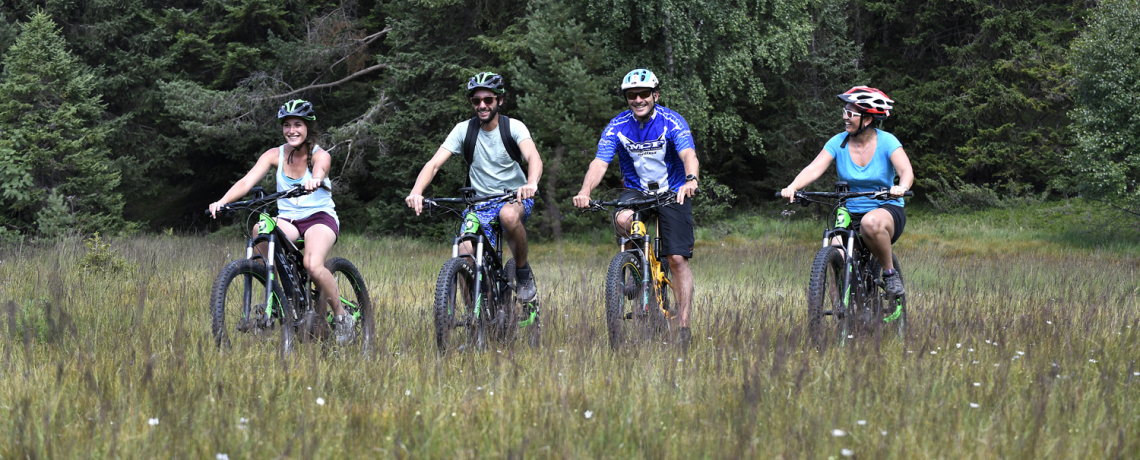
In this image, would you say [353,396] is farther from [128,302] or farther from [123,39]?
[123,39]

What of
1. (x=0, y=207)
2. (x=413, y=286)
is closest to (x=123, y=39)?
Answer: (x=0, y=207)

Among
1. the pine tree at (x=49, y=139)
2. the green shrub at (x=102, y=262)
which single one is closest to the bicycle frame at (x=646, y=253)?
the green shrub at (x=102, y=262)

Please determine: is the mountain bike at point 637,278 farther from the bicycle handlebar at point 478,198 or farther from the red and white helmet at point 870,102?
the red and white helmet at point 870,102

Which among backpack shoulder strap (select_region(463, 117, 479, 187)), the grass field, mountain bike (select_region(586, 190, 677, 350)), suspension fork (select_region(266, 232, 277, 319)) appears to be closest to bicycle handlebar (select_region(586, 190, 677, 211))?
mountain bike (select_region(586, 190, 677, 350))

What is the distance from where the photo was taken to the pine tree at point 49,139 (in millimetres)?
19219

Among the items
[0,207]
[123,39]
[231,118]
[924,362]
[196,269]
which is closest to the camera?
[924,362]

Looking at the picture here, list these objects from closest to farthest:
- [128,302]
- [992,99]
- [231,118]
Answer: [128,302] < [231,118] < [992,99]

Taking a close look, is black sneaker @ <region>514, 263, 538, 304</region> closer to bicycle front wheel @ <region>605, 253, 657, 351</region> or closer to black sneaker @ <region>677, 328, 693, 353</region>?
bicycle front wheel @ <region>605, 253, 657, 351</region>

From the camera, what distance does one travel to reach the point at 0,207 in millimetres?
20703

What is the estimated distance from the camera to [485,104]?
589cm

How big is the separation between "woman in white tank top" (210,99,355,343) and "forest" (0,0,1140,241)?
821 cm

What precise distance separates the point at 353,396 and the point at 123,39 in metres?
24.2

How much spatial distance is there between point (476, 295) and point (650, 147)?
61.1 inches

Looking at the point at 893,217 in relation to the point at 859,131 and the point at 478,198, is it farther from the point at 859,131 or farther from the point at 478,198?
the point at 478,198
